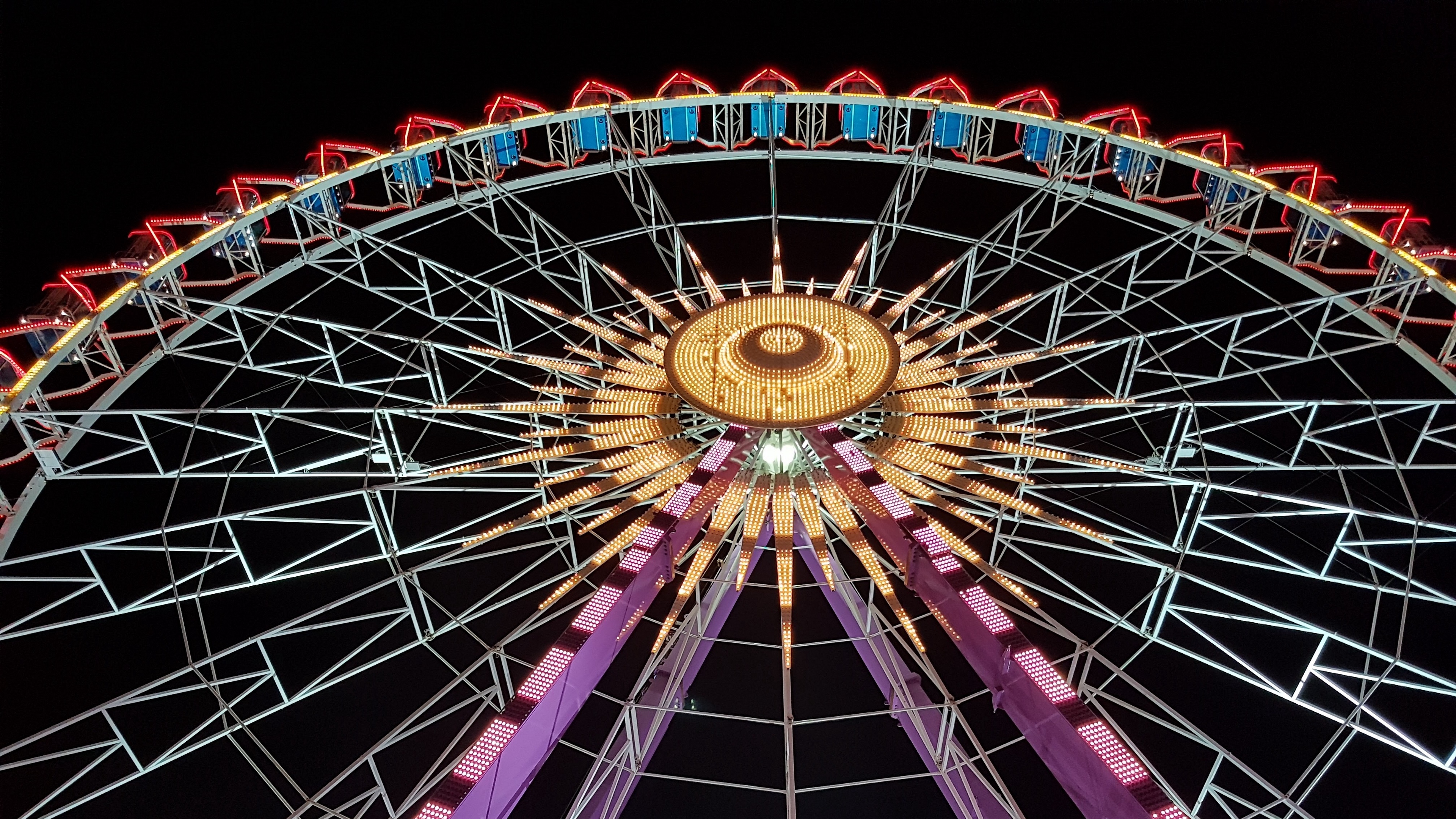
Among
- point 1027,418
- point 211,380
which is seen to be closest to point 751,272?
point 1027,418

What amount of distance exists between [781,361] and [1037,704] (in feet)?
27.0

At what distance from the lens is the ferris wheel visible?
1958cm

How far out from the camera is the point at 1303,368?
3459 cm

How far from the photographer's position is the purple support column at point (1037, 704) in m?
14.3

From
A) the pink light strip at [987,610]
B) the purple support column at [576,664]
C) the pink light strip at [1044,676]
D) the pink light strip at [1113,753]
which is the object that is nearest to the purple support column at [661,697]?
the purple support column at [576,664]

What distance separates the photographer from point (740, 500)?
65.0 feet

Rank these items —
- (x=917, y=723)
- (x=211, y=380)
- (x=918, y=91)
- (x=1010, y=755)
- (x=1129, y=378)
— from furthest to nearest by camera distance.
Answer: (x=211, y=380), (x=918, y=91), (x=1010, y=755), (x=1129, y=378), (x=917, y=723)

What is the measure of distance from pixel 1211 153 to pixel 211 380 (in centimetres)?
2976

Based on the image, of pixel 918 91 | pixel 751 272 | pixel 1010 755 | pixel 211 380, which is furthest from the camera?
pixel 751 272

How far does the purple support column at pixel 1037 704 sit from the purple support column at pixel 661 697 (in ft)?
12.6

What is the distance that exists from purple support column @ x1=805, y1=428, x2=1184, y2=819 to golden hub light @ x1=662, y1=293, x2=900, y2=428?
2476 millimetres

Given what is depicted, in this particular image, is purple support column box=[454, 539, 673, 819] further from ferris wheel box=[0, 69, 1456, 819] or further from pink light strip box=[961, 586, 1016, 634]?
pink light strip box=[961, 586, 1016, 634]

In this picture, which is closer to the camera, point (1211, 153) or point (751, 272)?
point (1211, 153)

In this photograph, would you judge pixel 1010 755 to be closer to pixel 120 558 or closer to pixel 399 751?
pixel 399 751
